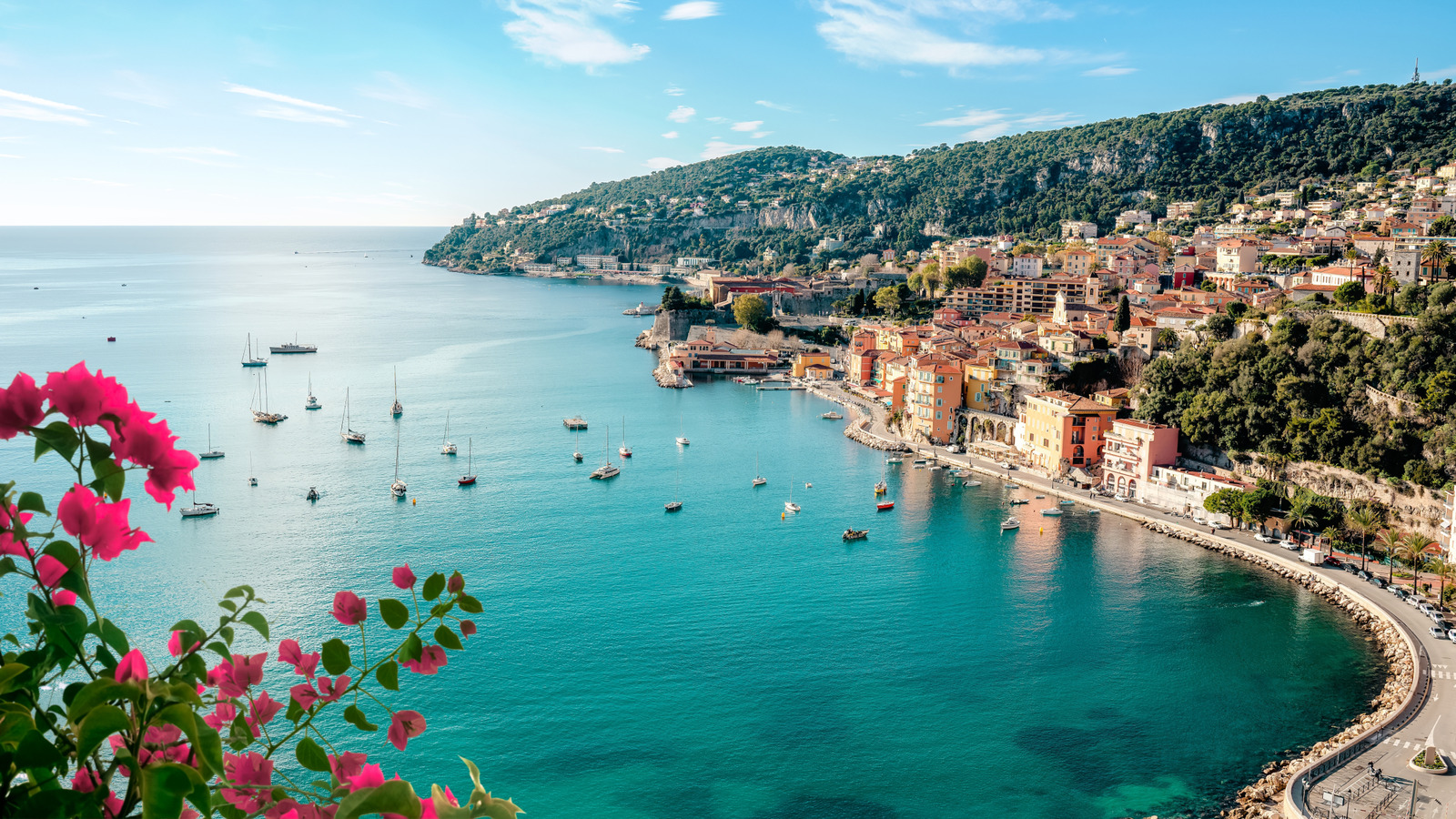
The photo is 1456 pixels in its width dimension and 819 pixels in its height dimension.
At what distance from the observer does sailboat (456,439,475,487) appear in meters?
21.6

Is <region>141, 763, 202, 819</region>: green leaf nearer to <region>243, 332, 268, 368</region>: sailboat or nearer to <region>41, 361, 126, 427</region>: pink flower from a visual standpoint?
<region>41, 361, 126, 427</region>: pink flower

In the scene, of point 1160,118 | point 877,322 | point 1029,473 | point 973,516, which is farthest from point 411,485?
point 1160,118

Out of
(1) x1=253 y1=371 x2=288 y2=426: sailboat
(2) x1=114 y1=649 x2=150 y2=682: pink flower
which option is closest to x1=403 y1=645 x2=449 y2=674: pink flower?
(2) x1=114 y1=649 x2=150 y2=682: pink flower

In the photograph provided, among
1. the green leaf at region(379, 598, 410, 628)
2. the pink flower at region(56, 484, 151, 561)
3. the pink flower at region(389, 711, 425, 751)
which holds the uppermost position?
the pink flower at region(56, 484, 151, 561)

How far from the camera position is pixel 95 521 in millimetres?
1236

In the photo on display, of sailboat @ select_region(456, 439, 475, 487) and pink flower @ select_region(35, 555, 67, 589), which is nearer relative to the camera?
pink flower @ select_region(35, 555, 67, 589)

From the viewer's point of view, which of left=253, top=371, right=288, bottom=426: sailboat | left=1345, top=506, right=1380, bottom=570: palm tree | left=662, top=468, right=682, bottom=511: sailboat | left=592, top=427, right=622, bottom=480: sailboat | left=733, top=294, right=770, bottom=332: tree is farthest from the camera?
left=733, top=294, right=770, bottom=332: tree

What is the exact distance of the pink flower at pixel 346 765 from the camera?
143cm

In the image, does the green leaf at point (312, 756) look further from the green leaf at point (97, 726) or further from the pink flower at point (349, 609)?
the green leaf at point (97, 726)

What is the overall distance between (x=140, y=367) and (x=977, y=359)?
29.8 meters

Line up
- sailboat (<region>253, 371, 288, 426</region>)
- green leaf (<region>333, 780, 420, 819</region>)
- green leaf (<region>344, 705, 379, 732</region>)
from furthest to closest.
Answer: sailboat (<region>253, 371, 288, 426</region>) < green leaf (<region>344, 705, 379, 732</region>) < green leaf (<region>333, 780, 420, 819</region>)

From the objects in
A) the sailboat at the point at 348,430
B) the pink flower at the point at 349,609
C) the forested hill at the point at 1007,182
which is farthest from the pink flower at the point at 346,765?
the forested hill at the point at 1007,182

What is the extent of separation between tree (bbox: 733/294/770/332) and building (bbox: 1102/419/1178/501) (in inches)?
957

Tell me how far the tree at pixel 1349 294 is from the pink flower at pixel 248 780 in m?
24.1
